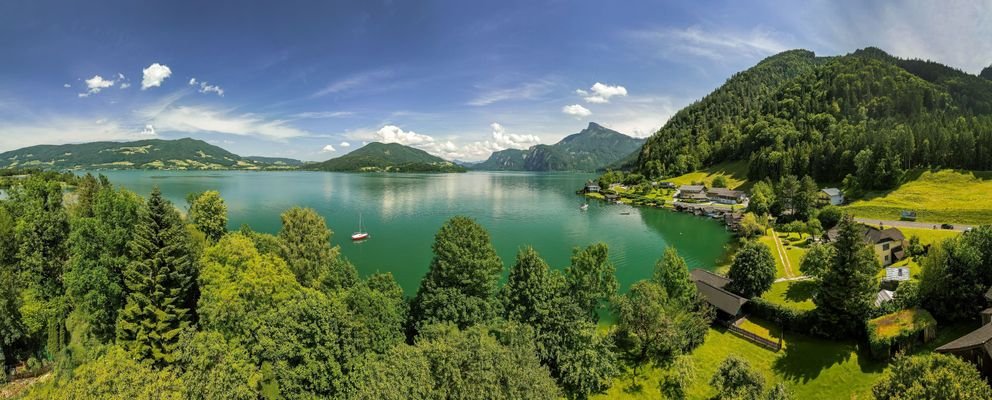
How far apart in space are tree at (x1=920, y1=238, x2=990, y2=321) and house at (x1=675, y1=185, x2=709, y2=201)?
295 ft

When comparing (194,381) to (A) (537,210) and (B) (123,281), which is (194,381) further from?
(A) (537,210)

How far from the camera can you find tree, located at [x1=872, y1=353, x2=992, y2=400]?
47.2 ft

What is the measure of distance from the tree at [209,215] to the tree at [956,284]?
204 feet

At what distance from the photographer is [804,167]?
343 feet

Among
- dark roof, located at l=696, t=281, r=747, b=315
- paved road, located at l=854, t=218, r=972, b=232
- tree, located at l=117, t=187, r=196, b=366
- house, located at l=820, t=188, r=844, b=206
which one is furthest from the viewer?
house, located at l=820, t=188, r=844, b=206

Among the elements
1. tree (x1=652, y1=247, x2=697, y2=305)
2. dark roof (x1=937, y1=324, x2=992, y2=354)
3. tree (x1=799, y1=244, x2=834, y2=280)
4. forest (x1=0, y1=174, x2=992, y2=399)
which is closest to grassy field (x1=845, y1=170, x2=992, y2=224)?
tree (x1=799, y1=244, x2=834, y2=280)

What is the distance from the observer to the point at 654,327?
2556 centimetres

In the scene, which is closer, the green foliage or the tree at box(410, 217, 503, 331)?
the green foliage

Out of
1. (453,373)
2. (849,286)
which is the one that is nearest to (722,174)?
(849,286)

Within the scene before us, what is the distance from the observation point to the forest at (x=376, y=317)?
17.6m

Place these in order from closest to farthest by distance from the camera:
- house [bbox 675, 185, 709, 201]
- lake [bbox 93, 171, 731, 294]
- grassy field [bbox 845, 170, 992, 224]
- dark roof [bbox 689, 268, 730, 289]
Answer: dark roof [bbox 689, 268, 730, 289], lake [bbox 93, 171, 731, 294], grassy field [bbox 845, 170, 992, 224], house [bbox 675, 185, 709, 201]

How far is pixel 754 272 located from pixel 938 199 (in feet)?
217

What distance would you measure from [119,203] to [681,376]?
40.6 meters

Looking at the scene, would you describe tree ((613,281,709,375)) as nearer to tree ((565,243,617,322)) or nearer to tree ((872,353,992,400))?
tree ((565,243,617,322))
